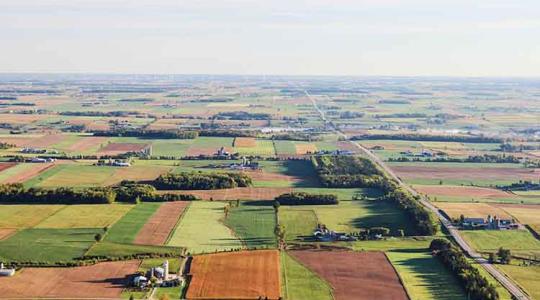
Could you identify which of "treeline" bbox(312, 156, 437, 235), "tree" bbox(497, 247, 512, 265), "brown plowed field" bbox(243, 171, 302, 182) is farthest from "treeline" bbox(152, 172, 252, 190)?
"tree" bbox(497, 247, 512, 265)

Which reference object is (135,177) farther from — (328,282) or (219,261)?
(328,282)

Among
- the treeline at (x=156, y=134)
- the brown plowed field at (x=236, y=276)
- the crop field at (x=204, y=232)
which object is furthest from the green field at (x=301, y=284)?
the treeline at (x=156, y=134)

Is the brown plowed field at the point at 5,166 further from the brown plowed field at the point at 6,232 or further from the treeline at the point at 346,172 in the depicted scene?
the treeline at the point at 346,172

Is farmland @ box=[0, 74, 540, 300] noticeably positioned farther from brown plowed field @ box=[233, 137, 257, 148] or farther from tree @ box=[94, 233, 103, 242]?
brown plowed field @ box=[233, 137, 257, 148]

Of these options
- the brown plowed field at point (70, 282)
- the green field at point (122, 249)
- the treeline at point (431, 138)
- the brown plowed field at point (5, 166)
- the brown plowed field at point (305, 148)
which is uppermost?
the treeline at point (431, 138)

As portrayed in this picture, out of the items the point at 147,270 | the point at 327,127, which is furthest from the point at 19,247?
the point at 327,127

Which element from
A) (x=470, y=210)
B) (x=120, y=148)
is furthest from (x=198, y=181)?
(x=120, y=148)
